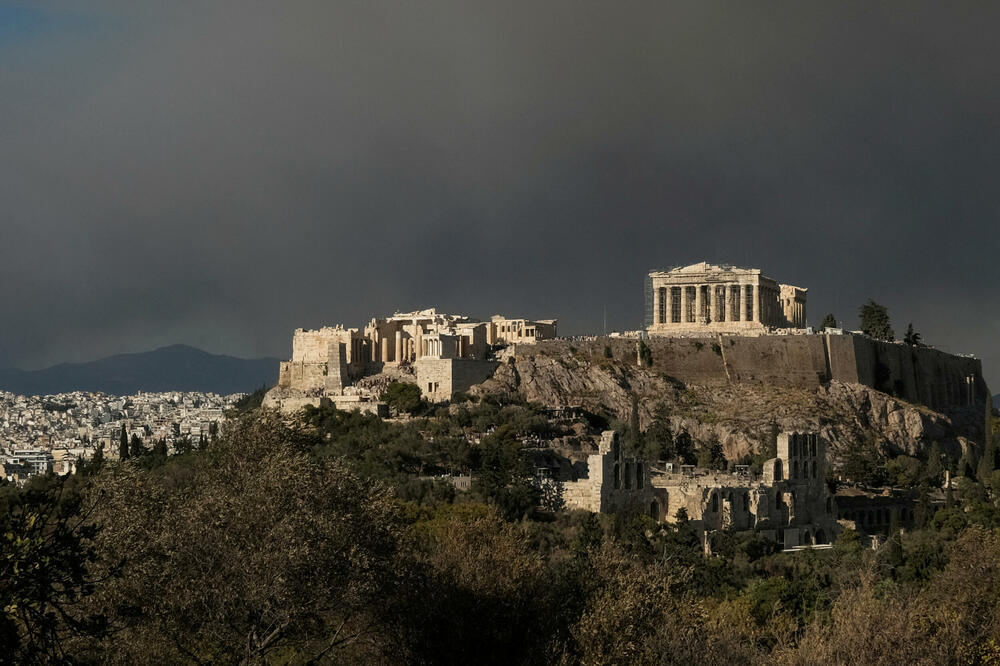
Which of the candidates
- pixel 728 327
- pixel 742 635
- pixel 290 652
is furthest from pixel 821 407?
pixel 290 652

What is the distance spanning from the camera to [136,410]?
180 metres

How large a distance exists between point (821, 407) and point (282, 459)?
175 feet

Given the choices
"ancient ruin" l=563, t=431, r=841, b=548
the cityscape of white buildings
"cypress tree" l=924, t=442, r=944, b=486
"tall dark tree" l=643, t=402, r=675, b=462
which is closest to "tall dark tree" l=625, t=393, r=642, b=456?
"tall dark tree" l=643, t=402, r=675, b=462

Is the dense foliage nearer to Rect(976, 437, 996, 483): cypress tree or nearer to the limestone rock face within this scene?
Rect(976, 437, 996, 483): cypress tree

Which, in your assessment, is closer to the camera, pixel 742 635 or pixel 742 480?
pixel 742 635

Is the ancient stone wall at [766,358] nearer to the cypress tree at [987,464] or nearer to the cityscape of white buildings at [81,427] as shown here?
the cypress tree at [987,464]

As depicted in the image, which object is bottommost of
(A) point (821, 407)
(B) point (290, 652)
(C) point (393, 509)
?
(B) point (290, 652)

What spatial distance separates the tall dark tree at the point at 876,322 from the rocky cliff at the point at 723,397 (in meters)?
7.54

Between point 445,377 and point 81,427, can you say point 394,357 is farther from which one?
point 81,427

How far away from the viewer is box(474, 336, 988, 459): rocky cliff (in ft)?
245

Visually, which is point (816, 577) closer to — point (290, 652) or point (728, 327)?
point (290, 652)

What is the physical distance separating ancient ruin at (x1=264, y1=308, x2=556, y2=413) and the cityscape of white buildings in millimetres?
12384

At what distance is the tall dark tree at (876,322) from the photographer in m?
93.6

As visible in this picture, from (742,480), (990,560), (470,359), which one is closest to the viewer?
(990,560)
